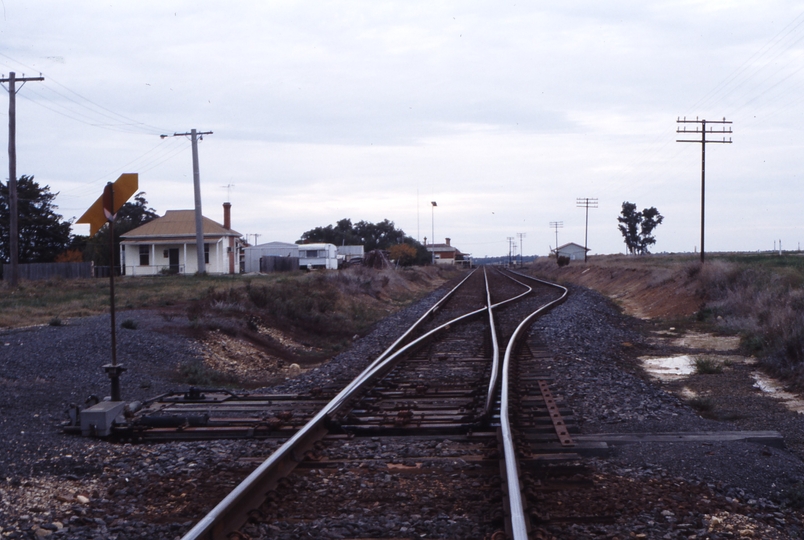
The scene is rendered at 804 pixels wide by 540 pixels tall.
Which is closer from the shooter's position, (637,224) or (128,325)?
(128,325)

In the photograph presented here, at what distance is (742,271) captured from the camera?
27.6 m

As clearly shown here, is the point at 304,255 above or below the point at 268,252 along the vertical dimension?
below

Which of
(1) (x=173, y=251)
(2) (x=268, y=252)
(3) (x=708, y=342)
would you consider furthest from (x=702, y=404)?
(2) (x=268, y=252)

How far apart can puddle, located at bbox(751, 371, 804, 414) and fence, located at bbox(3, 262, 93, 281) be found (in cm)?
3980

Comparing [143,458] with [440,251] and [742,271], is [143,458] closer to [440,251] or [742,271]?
[742,271]

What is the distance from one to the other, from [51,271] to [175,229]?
12.4m

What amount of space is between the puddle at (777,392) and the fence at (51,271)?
39.8 m

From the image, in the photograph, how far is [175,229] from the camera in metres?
55.3

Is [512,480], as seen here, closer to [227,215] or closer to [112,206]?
[112,206]

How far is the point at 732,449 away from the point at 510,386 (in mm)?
3157

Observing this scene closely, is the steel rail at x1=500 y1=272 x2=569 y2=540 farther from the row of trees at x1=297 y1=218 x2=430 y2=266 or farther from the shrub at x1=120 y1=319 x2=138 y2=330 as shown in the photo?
the row of trees at x1=297 y1=218 x2=430 y2=266

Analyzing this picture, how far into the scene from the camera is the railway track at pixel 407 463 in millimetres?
4637

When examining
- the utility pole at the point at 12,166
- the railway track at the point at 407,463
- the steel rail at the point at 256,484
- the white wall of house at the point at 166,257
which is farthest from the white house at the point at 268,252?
the steel rail at the point at 256,484

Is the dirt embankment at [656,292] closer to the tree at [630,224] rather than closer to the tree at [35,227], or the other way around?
the tree at [35,227]
